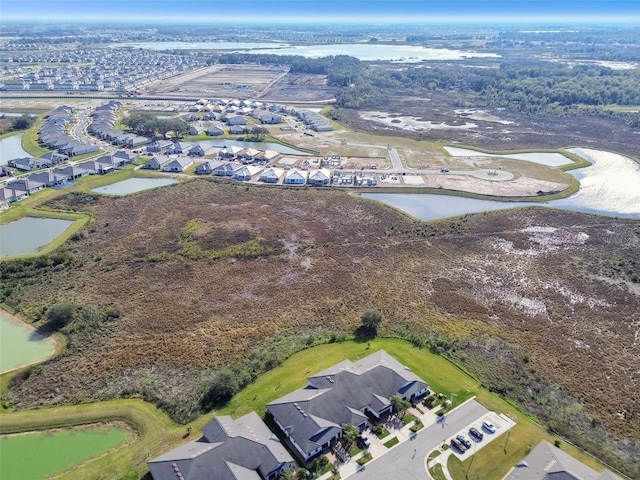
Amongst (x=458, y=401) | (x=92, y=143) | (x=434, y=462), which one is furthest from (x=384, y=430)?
(x=92, y=143)

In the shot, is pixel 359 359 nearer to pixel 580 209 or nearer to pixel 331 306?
pixel 331 306

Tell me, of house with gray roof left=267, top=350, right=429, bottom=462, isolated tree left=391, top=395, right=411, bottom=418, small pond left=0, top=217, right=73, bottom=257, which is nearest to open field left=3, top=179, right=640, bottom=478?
small pond left=0, top=217, right=73, bottom=257

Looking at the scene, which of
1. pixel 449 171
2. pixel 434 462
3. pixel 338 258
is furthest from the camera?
pixel 449 171

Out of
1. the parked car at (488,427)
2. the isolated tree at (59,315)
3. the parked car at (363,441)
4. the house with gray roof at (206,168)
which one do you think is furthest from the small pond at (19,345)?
the house with gray roof at (206,168)

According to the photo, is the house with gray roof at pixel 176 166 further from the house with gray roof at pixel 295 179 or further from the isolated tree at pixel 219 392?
the isolated tree at pixel 219 392

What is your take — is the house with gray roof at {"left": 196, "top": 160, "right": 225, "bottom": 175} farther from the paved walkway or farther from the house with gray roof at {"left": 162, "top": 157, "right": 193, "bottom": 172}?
the paved walkway

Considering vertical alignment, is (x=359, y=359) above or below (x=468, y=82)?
below
